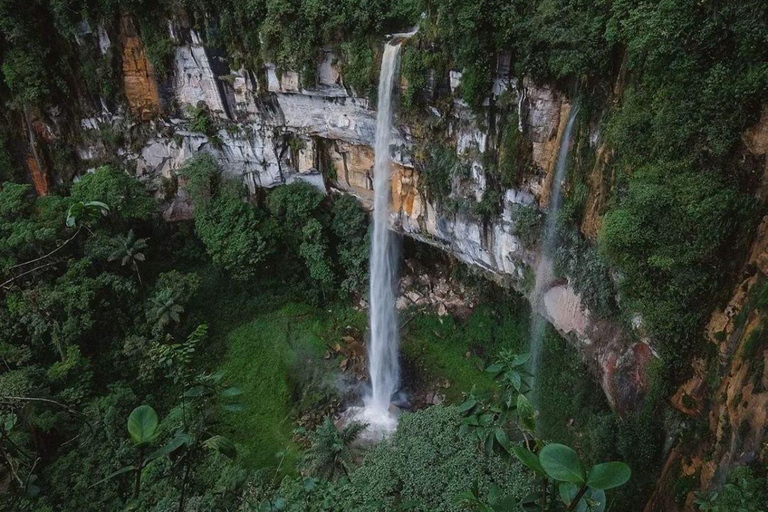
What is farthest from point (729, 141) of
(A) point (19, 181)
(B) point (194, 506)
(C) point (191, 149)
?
(A) point (19, 181)

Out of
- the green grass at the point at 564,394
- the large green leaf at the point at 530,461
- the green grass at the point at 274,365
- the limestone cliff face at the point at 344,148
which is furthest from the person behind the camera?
the green grass at the point at 274,365

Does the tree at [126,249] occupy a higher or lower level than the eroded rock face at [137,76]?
lower

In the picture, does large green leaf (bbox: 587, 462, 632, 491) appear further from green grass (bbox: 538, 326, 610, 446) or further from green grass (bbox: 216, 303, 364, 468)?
green grass (bbox: 216, 303, 364, 468)

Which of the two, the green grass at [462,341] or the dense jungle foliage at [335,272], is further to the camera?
the green grass at [462,341]

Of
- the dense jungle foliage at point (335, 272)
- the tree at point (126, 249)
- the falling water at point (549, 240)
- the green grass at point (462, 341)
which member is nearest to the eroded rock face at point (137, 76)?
the dense jungle foliage at point (335, 272)

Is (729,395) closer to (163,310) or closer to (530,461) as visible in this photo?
(530,461)

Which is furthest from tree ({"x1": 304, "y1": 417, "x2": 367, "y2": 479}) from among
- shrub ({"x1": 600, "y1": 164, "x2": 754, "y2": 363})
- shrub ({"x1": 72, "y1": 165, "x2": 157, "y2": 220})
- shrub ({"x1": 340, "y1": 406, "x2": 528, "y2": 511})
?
shrub ({"x1": 72, "y1": 165, "x2": 157, "y2": 220})

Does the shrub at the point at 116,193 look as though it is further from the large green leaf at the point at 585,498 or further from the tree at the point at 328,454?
the large green leaf at the point at 585,498
